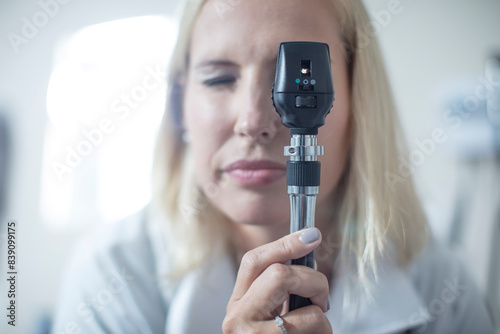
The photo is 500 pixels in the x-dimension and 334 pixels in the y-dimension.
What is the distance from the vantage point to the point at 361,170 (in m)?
0.53

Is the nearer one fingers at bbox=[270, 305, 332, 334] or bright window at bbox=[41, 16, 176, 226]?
fingers at bbox=[270, 305, 332, 334]

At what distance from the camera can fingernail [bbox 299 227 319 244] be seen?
39 centimetres

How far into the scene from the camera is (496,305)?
631 millimetres

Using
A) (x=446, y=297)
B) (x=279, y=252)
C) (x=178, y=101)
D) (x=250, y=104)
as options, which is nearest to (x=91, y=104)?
(x=178, y=101)

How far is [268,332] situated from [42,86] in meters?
0.49

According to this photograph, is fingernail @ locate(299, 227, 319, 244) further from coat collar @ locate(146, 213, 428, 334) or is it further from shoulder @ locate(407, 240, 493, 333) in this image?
shoulder @ locate(407, 240, 493, 333)

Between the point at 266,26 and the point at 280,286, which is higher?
the point at 266,26

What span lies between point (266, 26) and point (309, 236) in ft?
0.83

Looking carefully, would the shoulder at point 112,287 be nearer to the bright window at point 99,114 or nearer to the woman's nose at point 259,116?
the bright window at point 99,114

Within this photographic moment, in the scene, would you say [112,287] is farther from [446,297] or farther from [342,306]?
[446,297]

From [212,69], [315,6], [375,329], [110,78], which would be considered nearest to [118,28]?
[110,78]

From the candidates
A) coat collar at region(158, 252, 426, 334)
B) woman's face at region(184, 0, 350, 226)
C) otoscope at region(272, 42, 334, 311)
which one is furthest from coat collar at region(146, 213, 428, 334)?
otoscope at region(272, 42, 334, 311)

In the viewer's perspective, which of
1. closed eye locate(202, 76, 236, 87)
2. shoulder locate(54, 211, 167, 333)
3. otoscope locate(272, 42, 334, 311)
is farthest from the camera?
shoulder locate(54, 211, 167, 333)

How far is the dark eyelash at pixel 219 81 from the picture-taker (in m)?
0.49
